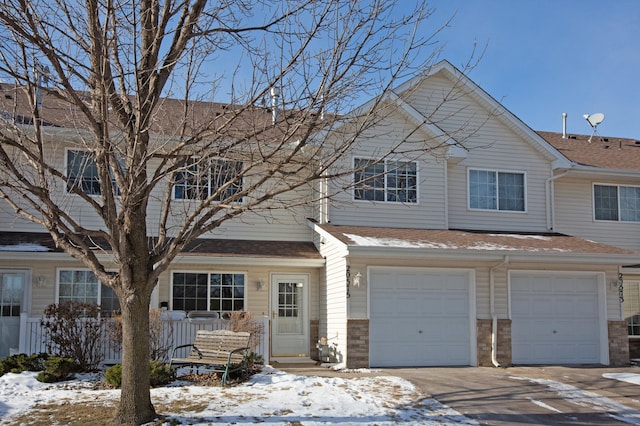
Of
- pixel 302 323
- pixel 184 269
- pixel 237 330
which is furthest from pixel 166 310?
pixel 302 323

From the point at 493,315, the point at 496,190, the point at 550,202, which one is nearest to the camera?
the point at 493,315

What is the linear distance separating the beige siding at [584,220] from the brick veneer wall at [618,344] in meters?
3.28

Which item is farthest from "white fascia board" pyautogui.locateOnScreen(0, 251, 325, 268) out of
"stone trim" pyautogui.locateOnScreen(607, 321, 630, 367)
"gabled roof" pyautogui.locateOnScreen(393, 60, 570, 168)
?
"stone trim" pyautogui.locateOnScreen(607, 321, 630, 367)

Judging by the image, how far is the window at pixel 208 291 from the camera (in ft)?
52.2

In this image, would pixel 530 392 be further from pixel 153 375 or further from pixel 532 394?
pixel 153 375

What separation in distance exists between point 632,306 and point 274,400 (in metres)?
12.6

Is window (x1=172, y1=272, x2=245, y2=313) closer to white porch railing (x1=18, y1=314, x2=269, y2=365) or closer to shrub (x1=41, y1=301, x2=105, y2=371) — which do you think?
white porch railing (x1=18, y1=314, x2=269, y2=365)

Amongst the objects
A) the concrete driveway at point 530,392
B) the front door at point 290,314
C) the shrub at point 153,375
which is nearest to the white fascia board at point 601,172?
the concrete driveway at point 530,392

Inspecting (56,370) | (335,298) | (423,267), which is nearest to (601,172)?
(423,267)

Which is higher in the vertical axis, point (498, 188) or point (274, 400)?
point (498, 188)

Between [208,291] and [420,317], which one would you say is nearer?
[420,317]

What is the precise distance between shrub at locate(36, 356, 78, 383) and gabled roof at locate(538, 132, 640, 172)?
46.5ft

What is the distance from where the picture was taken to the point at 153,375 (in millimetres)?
10969

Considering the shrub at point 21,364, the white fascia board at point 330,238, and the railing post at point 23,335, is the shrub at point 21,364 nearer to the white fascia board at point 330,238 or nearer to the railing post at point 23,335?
the railing post at point 23,335
